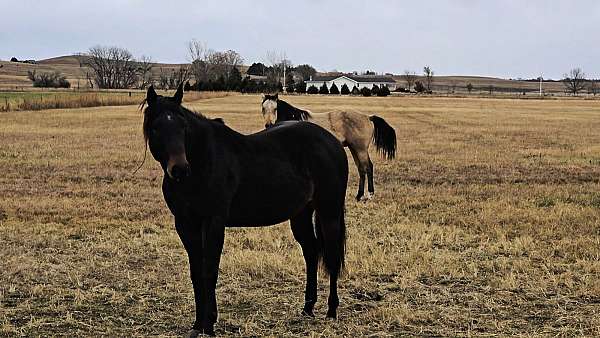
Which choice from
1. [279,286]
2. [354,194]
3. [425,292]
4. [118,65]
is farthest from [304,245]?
[118,65]

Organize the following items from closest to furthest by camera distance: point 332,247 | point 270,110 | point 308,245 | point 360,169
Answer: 1. point 332,247
2. point 308,245
3. point 360,169
4. point 270,110

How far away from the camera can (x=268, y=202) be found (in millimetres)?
5414

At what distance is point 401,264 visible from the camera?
7461 mm

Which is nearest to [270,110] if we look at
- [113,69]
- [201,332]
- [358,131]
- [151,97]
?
[358,131]

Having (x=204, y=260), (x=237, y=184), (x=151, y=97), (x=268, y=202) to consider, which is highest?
(x=151, y=97)

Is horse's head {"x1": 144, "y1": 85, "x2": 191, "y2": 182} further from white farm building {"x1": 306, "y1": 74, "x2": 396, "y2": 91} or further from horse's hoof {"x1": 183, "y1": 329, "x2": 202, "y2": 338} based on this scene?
white farm building {"x1": 306, "y1": 74, "x2": 396, "y2": 91}

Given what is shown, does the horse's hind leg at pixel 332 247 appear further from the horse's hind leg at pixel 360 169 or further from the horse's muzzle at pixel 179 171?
the horse's hind leg at pixel 360 169

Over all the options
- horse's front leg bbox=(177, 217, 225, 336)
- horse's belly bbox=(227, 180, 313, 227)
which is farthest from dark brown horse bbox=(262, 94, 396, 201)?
horse's front leg bbox=(177, 217, 225, 336)

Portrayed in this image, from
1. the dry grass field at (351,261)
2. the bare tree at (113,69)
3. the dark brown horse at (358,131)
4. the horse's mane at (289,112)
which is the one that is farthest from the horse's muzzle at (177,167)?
the bare tree at (113,69)

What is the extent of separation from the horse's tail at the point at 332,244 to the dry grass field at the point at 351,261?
0.45 metres

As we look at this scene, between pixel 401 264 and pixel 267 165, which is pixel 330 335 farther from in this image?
pixel 401 264

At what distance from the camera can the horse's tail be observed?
578 cm

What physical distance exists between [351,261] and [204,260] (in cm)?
283

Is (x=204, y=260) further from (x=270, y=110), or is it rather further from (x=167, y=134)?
(x=270, y=110)
